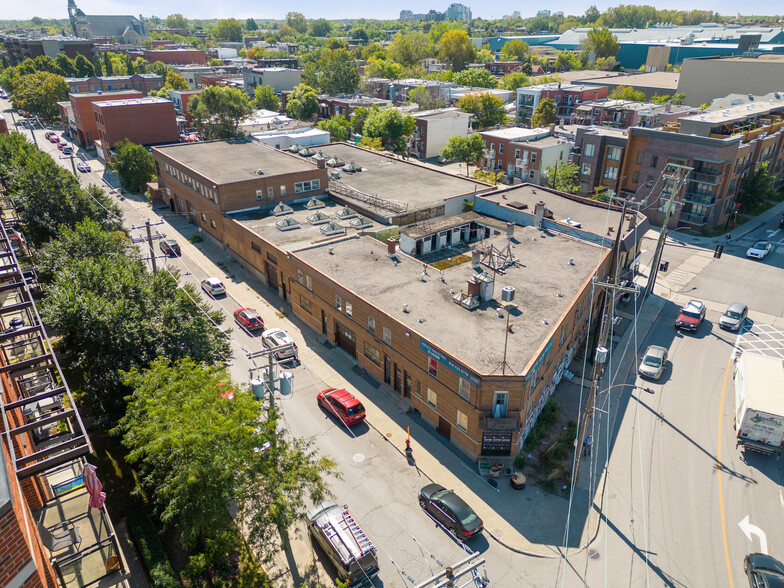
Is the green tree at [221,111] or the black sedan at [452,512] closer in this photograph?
the black sedan at [452,512]

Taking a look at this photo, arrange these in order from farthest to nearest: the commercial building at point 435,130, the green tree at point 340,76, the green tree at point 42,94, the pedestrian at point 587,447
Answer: the green tree at point 340,76 → the green tree at point 42,94 → the commercial building at point 435,130 → the pedestrian at point 587,447

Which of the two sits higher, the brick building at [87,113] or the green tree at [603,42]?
the green tree at [603,42]

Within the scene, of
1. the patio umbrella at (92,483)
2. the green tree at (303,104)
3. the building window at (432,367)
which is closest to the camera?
the patio umbrella at (92,483)

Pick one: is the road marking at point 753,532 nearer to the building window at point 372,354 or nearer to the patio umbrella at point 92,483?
the building window at point 372,354

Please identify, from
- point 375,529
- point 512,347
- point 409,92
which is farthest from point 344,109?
point 375,529

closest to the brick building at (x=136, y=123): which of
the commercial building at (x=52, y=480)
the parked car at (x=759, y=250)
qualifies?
the commercial building at (x=52, y=480)

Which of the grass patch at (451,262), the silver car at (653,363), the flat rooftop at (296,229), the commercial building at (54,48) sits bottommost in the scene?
the silver car at (653,363)
